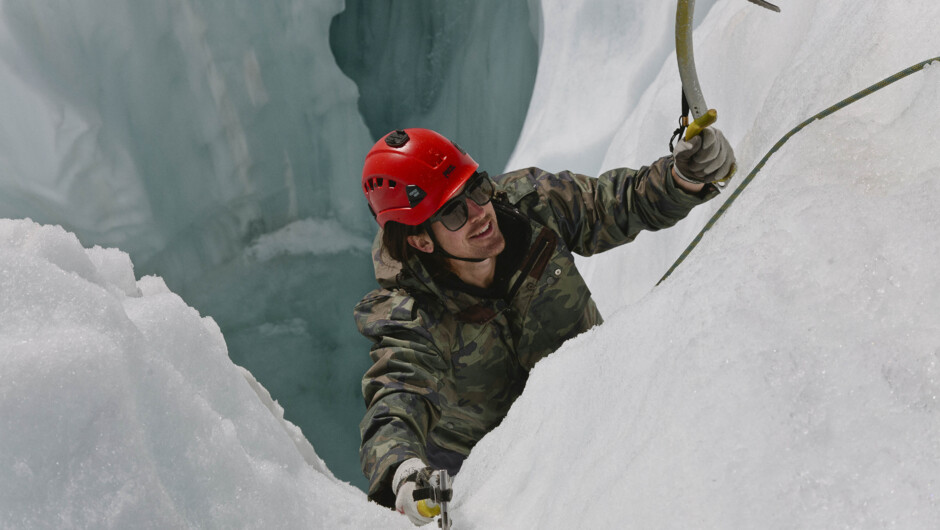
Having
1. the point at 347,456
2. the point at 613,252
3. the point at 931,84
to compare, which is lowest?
the point at 347,456

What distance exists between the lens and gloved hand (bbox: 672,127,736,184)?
1.33 metres

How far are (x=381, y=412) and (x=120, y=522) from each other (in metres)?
0.84

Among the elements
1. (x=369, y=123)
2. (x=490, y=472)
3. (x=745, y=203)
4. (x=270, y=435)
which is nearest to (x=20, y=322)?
(x=270, y=435)

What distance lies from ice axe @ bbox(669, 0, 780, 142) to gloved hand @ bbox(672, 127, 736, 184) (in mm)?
36

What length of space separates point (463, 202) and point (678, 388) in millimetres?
1046

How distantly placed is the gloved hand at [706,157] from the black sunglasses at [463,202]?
41 cm

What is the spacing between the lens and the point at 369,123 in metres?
3.83

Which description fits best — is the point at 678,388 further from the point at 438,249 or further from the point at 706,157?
the point at 438,249

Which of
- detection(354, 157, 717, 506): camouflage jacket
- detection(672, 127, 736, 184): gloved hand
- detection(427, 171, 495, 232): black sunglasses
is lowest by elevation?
detection(354, 157, 717, 506): camouflage jacket

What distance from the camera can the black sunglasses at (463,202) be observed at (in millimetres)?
1584

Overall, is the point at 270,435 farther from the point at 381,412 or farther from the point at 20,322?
the point at 381,412

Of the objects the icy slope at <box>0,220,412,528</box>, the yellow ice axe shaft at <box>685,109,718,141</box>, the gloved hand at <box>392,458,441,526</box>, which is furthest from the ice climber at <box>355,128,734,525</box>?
the icy slope at <box>0,220,412,528</box>

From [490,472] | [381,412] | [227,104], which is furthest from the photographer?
[227,104]

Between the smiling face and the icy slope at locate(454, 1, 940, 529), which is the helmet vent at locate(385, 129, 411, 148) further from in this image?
the icy slope at locate(454, 1, 940, 529)
